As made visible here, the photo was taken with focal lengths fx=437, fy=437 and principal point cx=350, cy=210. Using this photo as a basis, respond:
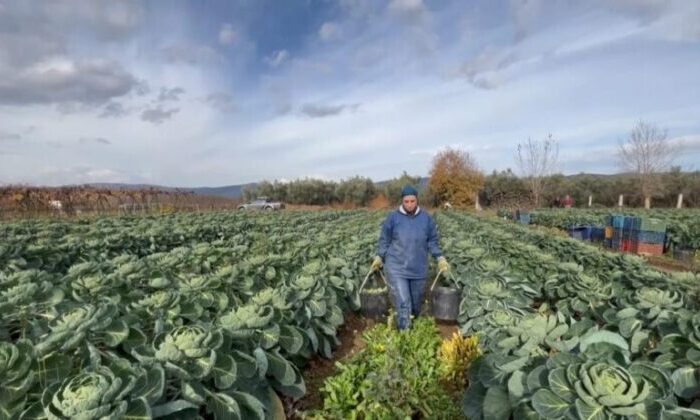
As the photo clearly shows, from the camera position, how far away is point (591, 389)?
1.77 metres

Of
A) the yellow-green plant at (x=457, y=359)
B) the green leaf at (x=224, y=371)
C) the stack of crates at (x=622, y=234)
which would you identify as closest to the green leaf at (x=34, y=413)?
the green leaf at (x=224, y=371)

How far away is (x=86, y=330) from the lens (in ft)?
6.97

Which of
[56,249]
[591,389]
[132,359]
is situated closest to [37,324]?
[132,359]

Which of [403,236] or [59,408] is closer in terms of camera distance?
[59,408]

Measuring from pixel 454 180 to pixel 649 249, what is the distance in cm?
2956

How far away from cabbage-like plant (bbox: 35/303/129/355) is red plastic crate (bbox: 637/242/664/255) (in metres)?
16.0

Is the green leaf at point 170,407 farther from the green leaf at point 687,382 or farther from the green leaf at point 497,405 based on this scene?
the green leaf at point 687,382

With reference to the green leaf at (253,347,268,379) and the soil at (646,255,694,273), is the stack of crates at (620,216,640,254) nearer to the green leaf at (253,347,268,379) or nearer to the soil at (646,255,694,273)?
the soil at (646,255,694,273)

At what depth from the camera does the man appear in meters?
5.15

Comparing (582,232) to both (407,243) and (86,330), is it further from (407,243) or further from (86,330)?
(86,330)

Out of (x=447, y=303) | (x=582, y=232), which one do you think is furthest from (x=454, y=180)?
(x=447, y=303)

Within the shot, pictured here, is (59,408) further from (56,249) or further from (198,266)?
(56,249)

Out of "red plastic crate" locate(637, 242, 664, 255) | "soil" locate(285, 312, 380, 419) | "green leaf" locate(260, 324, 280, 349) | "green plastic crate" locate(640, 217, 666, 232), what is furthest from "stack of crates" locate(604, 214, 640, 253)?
"green leaf" locate(260, 324, 280, 349)

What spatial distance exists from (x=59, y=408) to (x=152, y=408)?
13.0 inches
